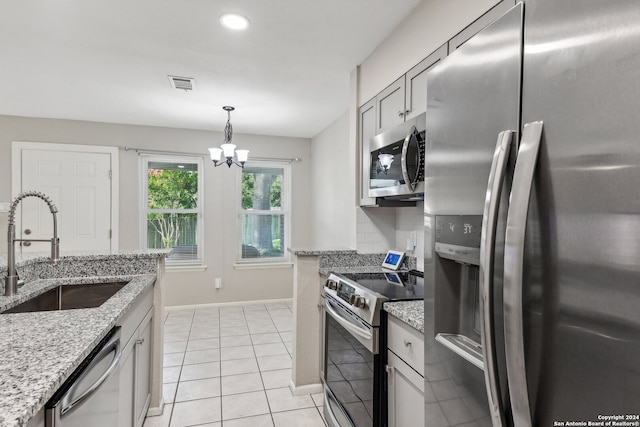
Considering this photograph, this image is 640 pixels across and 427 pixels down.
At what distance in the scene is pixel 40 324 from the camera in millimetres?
1205

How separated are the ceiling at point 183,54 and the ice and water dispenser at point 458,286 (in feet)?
5.39

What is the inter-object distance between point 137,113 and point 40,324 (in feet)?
11.2

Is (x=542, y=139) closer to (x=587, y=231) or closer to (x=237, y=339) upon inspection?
(x=587, y=231)

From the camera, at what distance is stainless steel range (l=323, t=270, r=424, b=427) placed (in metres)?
1.59

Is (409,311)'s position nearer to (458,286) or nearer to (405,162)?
(458,286)

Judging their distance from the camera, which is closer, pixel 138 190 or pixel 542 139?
pixel 542 139

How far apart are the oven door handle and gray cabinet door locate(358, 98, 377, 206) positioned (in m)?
0.80

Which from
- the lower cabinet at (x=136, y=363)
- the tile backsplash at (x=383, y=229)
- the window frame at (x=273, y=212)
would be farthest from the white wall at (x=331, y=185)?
the lower cabinet at (x=136, y=363)

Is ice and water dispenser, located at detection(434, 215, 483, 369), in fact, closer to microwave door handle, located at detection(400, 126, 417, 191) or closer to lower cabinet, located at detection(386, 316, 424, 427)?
lower cabinet, located at detection(386, 316, 424, 427)

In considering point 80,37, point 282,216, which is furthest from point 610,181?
point 282,216

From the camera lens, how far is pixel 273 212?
5.21 metres

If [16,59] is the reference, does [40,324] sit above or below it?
below

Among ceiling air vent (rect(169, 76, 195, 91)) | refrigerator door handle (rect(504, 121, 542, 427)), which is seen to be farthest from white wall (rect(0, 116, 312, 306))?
refrigerator door handle (rect(504, 121, 542, 427))

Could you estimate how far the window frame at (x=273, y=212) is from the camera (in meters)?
5.00
